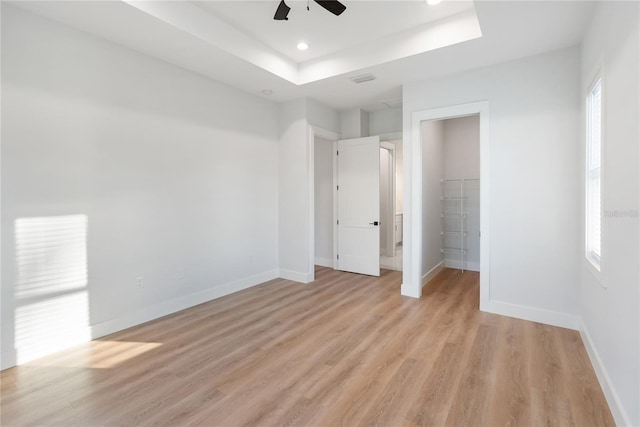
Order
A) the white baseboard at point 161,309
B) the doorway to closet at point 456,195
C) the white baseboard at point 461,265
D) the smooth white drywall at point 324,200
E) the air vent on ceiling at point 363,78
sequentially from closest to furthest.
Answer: the white baseboard at point 161,309
the air vent on ceiling at point 363,78
the doorway to closet at point 456,195
the white baseboard at point 461,265
the smooth white drywall at point 324,200

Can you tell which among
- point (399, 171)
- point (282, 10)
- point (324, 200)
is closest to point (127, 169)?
point (282, 10)

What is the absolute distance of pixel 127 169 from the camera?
3275mm

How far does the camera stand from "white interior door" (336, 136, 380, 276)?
5.25 metres

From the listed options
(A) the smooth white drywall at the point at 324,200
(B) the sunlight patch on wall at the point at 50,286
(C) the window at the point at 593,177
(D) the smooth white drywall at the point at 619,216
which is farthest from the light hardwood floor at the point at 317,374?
(A) the smooth white drywall at the point at 324,200

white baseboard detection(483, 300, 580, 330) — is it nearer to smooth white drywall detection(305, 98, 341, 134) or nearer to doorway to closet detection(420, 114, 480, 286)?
doorway to closet detection(420, 114, 480, 286)

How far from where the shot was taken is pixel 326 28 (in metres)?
3.43

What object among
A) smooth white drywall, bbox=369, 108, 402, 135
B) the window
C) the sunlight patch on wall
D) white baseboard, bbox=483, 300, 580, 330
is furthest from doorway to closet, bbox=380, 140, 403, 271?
the sunlight patch on wall

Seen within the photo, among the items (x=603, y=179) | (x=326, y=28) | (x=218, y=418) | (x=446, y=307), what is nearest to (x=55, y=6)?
(x=326, y=28)

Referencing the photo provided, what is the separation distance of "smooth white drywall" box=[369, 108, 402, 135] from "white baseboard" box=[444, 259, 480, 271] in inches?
107

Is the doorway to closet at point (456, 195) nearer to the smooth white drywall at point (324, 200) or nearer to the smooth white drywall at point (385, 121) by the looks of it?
the smooth white drywall at point (385, 121)

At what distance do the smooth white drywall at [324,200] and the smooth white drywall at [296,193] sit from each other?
1066mm

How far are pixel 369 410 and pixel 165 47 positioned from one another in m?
3.82

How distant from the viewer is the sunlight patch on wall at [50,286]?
2596 millimetres

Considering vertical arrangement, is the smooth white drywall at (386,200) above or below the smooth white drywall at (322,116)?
below
